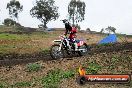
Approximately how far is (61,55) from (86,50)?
2500 mm

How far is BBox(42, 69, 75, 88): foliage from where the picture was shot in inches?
654

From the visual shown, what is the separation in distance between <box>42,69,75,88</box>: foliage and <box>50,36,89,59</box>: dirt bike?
13.1ft

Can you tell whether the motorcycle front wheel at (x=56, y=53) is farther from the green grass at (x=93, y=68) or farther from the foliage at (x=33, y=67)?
the green grass at (x=93, y=68)

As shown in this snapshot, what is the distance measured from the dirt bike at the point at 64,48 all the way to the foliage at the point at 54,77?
4.00 meters

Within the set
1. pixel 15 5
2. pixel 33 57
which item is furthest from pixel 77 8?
pixel 33 57

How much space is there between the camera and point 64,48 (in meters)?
23.0

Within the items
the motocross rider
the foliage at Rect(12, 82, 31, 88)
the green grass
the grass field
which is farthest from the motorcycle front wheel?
the foliage at Rect(12, 82, 31, 88)

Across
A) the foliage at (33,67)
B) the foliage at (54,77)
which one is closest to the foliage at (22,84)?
the foliage at (54,77)

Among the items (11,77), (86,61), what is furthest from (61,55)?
(11,77)

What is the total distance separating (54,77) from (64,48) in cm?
563

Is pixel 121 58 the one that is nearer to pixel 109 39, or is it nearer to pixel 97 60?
pixel 97 60

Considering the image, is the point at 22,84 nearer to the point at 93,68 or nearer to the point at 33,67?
the point at 33,67

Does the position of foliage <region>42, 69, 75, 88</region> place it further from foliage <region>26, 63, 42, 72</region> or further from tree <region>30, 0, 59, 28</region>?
tree <region>30, 0, 59, 28</region>

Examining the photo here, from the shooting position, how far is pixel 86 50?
24.3 meters
